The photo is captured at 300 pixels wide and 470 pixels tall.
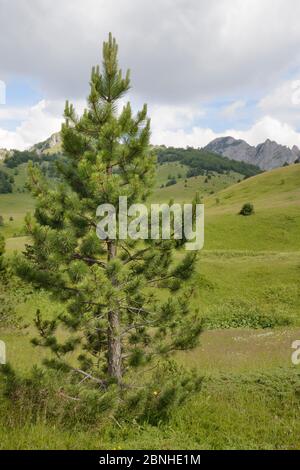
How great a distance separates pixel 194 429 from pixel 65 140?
842 cm

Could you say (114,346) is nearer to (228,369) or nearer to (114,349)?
(114,349)

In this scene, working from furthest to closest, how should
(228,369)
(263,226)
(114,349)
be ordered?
(263,226)
(228,369)
(114,349)

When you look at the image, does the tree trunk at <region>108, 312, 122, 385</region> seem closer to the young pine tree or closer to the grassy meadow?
the young pine tree

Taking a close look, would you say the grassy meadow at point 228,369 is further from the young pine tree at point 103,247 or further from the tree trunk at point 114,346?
the tree trunk at point 114,346

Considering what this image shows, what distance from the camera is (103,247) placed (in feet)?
34.1

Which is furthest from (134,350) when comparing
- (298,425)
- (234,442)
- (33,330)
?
(33,330)

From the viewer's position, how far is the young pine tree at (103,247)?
30.5 feet

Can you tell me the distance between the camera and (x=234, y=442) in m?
8.62

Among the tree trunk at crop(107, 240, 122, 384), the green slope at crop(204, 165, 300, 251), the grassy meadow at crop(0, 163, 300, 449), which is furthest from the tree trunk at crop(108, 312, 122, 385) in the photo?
the green slope at crop(204, 165, 300, 251)

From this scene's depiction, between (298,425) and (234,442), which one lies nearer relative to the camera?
(234,442)

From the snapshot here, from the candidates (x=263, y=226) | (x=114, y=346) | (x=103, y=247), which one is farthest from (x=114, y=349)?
(x=263, y=226)

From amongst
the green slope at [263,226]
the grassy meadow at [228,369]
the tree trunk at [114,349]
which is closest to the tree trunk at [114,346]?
the tree trunk at [114,349]

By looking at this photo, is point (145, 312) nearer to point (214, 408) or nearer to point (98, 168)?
point (214, 408)

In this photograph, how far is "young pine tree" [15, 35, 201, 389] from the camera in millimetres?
9281
